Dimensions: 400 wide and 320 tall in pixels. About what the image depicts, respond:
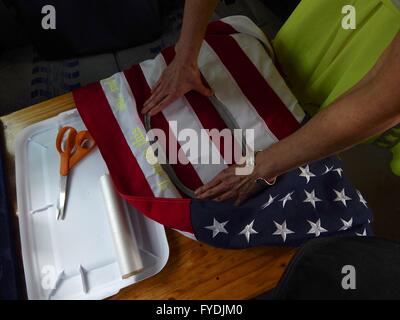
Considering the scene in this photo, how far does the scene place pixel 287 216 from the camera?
1.85ft

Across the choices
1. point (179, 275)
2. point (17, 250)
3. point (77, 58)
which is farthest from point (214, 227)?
point (77, 58)

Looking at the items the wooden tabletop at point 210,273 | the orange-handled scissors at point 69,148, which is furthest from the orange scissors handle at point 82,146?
the wooden tabletop at point 210,273

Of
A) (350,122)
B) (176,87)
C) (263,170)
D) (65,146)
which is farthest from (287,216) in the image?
(65,146)

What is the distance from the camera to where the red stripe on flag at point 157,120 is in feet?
2.02

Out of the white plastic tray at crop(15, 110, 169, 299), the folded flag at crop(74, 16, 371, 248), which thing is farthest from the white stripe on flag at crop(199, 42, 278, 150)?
the white plastic tray at crop(15, 110, 169, 299)

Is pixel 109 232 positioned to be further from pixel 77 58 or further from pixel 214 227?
pixel 77 58

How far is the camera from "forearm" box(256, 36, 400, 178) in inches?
15.1

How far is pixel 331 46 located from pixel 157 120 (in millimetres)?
335

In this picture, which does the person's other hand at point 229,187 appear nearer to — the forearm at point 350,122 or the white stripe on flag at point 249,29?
the forearm at point 350,122

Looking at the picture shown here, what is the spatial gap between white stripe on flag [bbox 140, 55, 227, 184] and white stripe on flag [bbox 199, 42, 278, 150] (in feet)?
0.21

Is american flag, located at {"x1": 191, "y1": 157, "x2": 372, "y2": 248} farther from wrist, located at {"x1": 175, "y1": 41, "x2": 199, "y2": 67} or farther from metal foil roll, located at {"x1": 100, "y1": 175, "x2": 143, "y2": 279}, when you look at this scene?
wrist, located at {"x1": 175, "y1": 41, "x2": 199, "y2": 67}

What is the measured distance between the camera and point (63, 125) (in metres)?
0.68
